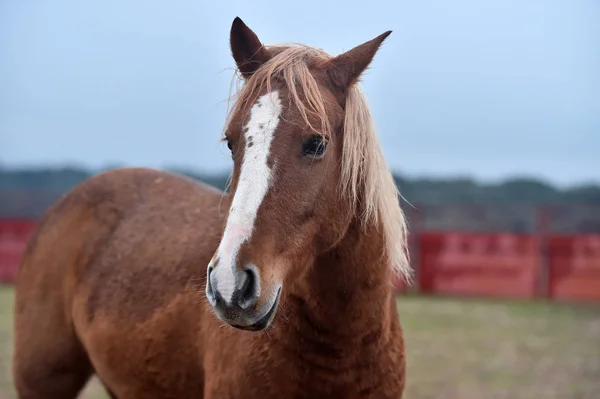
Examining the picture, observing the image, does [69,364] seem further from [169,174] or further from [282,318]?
[282,318]

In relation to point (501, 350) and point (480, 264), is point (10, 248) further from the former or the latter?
point (501, 350)

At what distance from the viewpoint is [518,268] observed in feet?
40.1

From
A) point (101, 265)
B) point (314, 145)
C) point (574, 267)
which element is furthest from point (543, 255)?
point (314, 145)

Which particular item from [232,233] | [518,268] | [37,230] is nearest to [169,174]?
[37,230]

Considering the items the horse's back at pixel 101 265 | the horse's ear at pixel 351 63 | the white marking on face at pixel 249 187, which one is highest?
the horse's ear at pixel 351 63

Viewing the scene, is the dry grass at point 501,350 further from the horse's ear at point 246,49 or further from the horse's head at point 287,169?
the horse's ear at point 246,49

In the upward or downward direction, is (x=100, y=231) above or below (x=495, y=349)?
above

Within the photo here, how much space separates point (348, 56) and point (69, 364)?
2429 millimetres

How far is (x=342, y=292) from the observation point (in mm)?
2639

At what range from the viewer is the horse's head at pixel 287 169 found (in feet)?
6.91

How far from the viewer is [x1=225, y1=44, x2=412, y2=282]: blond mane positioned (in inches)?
96.4

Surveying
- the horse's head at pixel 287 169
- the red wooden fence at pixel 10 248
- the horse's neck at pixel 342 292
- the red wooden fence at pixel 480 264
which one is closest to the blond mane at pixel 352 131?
the horse's head at pixel 287 169

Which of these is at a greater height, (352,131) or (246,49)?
(246,49)

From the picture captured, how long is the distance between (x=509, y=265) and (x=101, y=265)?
32.4 feet
